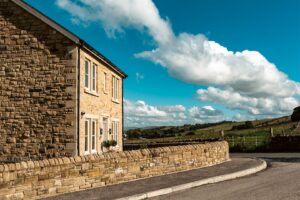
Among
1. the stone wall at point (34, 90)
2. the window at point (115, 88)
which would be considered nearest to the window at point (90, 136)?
the stone wall at point (34, 90)

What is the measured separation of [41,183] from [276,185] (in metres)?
6.90

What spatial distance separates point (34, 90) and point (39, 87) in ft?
0.86

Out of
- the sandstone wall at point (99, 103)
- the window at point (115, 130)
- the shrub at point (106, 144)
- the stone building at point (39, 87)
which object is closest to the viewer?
the stone building at point (39, 87)

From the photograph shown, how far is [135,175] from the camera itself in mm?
13250

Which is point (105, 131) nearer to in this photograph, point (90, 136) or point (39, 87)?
point (90, 136)

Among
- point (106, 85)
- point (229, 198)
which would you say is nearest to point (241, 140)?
point (106, 85)

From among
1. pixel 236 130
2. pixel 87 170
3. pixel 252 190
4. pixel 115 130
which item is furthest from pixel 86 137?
pixel 236 130

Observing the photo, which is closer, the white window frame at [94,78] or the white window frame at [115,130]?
the white window frame at [94,78]

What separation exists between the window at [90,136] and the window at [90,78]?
62.2 inches

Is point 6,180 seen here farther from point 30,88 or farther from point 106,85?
point 106,85

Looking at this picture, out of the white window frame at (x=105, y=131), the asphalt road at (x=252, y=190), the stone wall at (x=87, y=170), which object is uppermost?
the white window frame at (x=105, y=131)

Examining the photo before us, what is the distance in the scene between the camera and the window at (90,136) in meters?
18.5

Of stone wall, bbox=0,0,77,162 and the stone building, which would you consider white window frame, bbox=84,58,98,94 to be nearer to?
the stone building

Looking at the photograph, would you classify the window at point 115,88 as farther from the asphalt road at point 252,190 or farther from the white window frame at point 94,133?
the asphalt road at point 252,190
